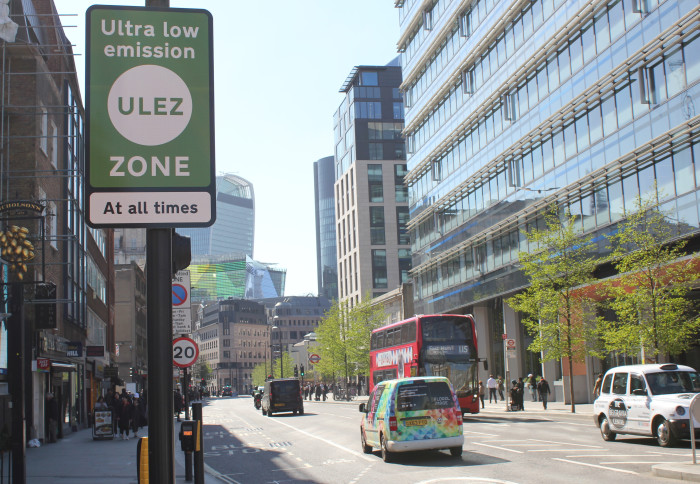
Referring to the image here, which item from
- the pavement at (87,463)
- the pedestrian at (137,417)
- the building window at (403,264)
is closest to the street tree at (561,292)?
the pedestrian at (137,417)

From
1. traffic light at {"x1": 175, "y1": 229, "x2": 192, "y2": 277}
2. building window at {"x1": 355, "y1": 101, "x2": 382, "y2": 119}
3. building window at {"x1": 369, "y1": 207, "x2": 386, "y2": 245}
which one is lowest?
traffic light at {"x1": 175, "y1": 229, "x2": 192, "y2": 277}

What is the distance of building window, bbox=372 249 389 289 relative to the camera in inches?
4021

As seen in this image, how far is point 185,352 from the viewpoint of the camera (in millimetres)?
17641

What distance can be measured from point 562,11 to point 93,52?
37.4 metres

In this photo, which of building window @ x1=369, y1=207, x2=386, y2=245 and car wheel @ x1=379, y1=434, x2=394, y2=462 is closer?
car wheel @ x1=379, y1=434, x2=394, y2=462

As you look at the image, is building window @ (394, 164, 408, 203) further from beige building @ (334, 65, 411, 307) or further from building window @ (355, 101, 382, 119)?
building window @ (355, 101, 382, 119)

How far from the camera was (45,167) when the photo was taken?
33094 mm

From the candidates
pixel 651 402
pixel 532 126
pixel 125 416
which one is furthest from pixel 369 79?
pixel 651 402

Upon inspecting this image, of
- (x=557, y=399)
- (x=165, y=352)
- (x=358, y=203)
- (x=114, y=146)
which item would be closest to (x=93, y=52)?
(x=114, y=146)

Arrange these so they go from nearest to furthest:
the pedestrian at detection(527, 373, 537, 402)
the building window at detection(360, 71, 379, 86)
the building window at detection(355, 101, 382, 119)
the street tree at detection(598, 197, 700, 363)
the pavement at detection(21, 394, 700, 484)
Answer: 1. the pavement at detection(21, 394, 700, 484)
2. the street tree at detection(598, 197, 700, 363)
3. the pedestrian at detection(527, 373, 537, 402)
4. the building window at detection(355, 101, 382, 119)
5. the building window at detection(360, 71, 379, 86)

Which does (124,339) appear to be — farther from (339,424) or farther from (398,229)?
(339,424)

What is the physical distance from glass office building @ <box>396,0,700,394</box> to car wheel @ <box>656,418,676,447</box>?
12564 millimetres

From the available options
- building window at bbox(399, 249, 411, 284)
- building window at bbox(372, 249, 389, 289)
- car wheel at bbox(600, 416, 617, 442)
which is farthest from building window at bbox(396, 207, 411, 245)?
car wheel at bbox(600, 416, 617, 442)

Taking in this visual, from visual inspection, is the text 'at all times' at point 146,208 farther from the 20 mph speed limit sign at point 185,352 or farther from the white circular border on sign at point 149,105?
the 20 mph speed limit sign at point 185,352
